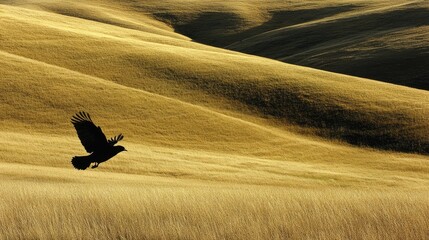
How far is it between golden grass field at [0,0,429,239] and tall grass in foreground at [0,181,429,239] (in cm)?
4

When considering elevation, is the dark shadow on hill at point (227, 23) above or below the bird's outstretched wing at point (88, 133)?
below

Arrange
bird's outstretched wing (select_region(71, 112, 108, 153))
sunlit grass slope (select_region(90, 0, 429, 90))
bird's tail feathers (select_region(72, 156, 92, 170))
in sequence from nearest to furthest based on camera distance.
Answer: bird's outstretched wing (select_region(71, 112, 108, 153)) → bird's tail feathers (select_region(72, 156, 92, 170)) → sunlit grass slope (select_region(90, 0, 429, 90))

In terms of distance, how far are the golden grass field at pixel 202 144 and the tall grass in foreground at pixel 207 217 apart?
0.04 m

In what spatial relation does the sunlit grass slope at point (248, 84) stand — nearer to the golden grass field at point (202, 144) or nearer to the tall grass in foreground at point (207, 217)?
the golden grass field at point (202, 144)

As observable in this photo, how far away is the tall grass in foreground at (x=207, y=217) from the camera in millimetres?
11141

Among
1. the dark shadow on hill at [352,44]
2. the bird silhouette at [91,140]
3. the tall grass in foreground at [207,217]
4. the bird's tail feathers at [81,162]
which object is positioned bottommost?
the dark shadow on hill at [352,44]

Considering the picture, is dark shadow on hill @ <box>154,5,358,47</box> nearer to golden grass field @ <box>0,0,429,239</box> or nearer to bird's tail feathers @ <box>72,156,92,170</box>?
golden grass field @ <box>0,0,429,239</box>

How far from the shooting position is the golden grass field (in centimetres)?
1207

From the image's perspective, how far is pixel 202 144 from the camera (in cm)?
4672

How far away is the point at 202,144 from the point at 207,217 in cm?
3451

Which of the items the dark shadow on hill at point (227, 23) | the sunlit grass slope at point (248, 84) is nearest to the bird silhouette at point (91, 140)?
the sunlit grass slope at point (248, 84)

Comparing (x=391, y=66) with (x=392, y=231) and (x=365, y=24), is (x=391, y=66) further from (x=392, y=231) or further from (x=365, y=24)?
(x=392, y=231)

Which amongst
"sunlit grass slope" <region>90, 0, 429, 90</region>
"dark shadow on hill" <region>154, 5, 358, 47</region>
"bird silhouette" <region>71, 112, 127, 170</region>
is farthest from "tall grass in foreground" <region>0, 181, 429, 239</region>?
"dark shadow on hill" <region>154, 5, 358, 47</region>

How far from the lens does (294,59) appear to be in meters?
114
